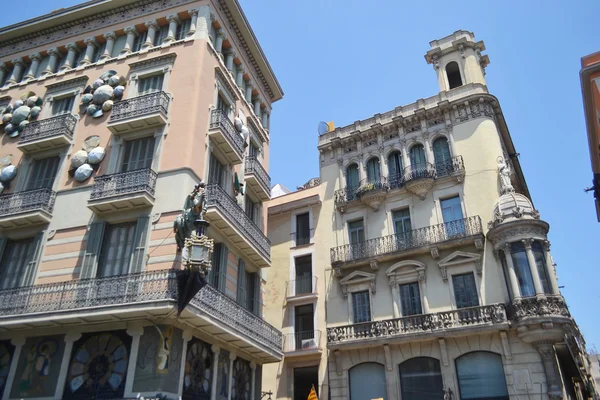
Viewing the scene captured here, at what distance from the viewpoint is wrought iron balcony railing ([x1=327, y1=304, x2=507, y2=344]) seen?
20.2 metres

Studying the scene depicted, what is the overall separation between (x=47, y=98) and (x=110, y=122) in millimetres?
5372

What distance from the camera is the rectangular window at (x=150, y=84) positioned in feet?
64.1

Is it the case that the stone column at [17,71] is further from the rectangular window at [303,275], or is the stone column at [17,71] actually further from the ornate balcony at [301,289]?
the ornate balcony at [301,289]

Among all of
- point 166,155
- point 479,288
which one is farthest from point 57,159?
point 479,288

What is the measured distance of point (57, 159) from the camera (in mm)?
19234

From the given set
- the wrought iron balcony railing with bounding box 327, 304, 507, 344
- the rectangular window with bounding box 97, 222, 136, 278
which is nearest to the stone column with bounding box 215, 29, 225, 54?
the rectangular window with bounding box 97, 222, 136, 278

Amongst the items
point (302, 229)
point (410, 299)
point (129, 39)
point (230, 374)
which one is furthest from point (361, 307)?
point (129, 39)

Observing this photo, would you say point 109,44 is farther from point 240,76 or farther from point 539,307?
point 539,307

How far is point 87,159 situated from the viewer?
18.2m

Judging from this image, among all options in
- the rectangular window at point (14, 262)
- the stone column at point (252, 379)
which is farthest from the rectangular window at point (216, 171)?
the stone column at point (252, 379)

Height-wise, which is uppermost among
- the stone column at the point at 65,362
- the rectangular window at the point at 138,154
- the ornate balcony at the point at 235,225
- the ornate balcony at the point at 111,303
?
the rectangular window at the point at 138,154

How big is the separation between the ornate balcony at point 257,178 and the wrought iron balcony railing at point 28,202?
8396 millimetres

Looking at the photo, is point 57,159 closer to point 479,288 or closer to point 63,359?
point 63,359

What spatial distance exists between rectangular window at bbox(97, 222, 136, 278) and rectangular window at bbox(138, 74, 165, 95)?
20.9ft
